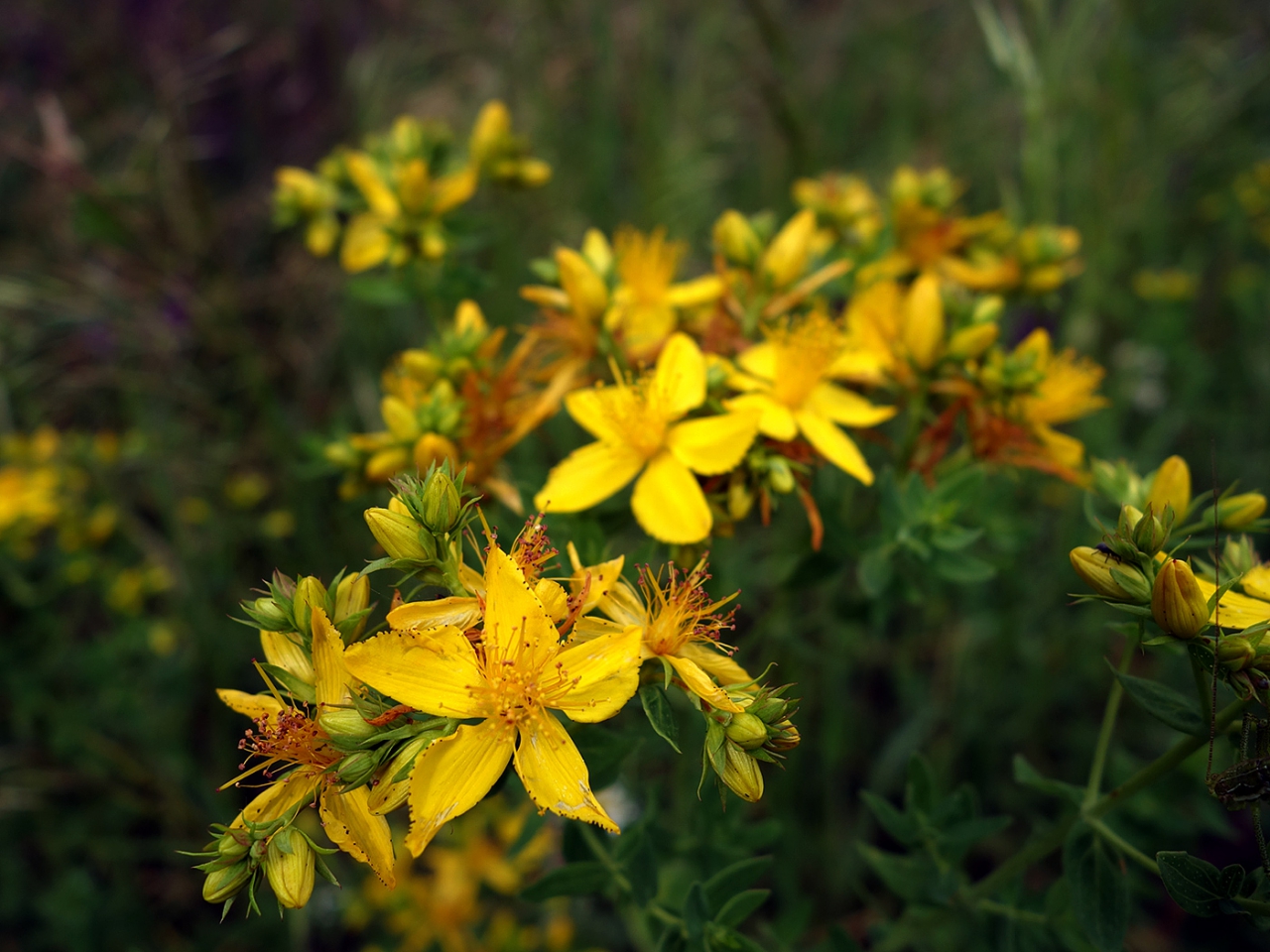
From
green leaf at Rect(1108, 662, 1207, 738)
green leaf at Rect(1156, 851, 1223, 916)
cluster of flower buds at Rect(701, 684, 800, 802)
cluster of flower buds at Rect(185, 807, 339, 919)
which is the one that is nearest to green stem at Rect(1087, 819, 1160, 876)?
green leaf at Rect(1156, 851, 1223, 916)

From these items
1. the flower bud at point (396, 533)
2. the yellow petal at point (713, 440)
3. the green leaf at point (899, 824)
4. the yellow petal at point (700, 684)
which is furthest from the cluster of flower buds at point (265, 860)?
the green leaf at point (899, 824)

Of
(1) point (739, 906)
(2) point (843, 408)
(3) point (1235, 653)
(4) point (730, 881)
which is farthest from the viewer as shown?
(2) point (843, 408)

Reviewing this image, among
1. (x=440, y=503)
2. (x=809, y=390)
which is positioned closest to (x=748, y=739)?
(x=440, y=503)

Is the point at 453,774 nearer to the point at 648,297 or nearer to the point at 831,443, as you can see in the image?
the point at 831,443

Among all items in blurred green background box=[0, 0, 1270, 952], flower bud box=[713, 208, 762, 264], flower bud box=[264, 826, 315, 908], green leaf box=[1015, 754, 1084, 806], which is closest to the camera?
flower bud box=[264, 826, 315, 908]

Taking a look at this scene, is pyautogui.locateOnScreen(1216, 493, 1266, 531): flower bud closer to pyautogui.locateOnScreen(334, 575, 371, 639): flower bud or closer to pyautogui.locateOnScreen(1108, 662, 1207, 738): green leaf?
pyautogui.locateOnScreen(1108, 662, 1207, 738): green leaf

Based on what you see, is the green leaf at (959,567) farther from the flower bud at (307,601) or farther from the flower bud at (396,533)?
the flower bud at (307,601)
